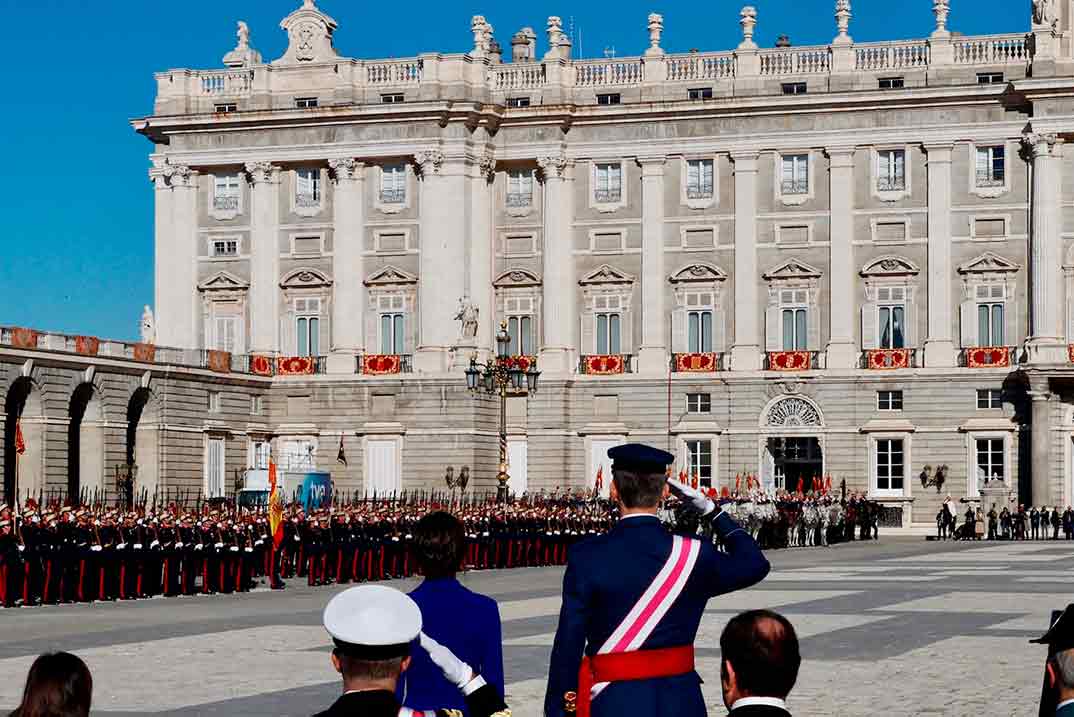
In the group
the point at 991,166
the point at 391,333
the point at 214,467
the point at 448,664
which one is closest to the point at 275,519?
the point at 448,664

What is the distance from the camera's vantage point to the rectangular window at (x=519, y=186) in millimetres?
76312

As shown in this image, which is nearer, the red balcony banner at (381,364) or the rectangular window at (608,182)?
the red balcony banner at (381,364)

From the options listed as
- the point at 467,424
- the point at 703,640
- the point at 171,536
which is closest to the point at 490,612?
the point at 703,640

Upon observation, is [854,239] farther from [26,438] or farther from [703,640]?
[703,640]

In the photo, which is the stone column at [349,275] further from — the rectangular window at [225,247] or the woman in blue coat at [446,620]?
the woman in blue coat at [446,620]

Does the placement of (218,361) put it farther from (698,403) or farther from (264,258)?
(698,403)

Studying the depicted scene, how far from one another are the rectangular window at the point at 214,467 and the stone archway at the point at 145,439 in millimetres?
3568

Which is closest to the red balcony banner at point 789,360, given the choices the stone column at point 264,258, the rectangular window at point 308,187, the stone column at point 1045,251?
the stone column at point 1045,251

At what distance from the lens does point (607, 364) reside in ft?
247

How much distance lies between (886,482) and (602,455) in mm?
10118

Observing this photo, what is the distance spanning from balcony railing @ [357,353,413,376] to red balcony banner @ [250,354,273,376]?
3.30m

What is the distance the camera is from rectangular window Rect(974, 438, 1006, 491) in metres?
72.1

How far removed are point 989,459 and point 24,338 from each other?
3196 centimetres

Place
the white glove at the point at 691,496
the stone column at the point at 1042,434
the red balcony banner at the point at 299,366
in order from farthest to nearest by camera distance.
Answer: the red balcony banner at the point at 299,366, the stone column at the point at 1042,434, the white glove at the point at 691,496
